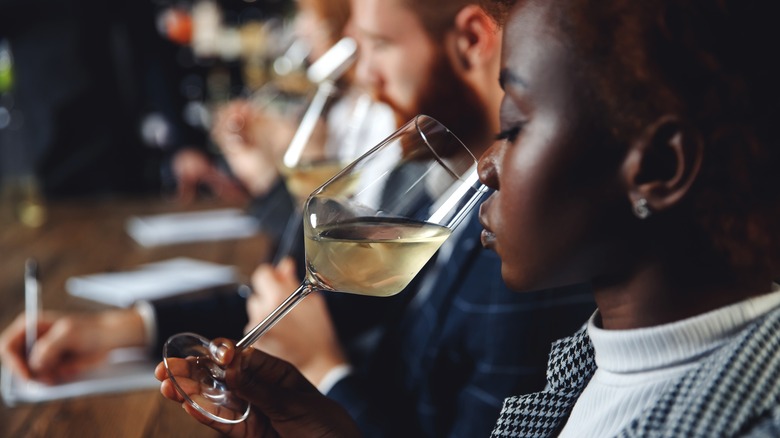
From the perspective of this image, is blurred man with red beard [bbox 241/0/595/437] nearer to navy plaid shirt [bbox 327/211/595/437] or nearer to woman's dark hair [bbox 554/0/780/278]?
navy plaid shirt [bbox 327/211/595/437]

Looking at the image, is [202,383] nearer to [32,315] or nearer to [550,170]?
[550,170]

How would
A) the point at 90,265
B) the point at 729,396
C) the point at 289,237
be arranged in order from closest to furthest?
the point at 729,396, the point at 289,237, the point at 90,265

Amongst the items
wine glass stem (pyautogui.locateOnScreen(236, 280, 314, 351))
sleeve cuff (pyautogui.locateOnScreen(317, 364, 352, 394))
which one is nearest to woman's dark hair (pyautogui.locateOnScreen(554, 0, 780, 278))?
wine glass stem (pyautogui.locateOnScreen(236, 280, 314, 351))

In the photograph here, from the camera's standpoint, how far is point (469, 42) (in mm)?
1075

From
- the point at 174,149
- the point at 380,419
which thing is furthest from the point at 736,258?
the point at 174,149

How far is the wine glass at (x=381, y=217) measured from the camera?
0.70 m

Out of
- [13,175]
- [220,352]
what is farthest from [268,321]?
[13,175]

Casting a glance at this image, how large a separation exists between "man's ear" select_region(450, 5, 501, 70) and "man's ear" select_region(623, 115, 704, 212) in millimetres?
520

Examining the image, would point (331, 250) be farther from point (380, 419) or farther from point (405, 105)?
point (405, 105)

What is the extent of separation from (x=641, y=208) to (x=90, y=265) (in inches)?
62.1

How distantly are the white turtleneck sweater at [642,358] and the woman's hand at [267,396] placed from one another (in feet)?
0.75

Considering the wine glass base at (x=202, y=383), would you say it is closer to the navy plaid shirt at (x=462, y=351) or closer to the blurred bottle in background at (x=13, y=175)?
the navy plaid shirt at (x=462, y=351)

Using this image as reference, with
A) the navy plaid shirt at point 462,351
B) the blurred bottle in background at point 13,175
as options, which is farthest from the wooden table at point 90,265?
the navy plaid shirt at point 462,351

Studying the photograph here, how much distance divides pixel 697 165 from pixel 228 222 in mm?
1962
